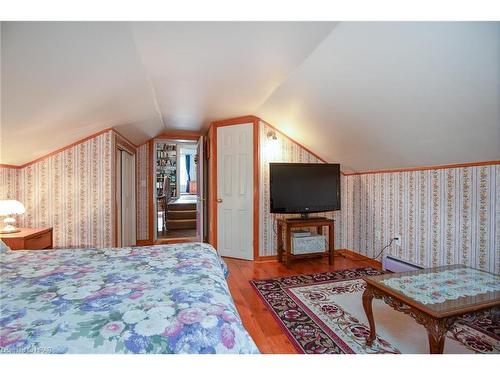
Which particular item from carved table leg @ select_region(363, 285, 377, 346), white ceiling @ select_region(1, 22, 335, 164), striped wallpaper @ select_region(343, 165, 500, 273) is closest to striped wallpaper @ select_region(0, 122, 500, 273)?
striped wallpaper @ select_region(343, 165, 500, 273)

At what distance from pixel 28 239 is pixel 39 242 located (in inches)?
8.7

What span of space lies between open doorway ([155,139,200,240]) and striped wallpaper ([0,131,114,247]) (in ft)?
5.62

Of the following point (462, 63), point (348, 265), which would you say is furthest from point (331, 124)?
point (348, 265)

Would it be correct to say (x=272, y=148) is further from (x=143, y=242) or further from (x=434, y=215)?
(x=143, y=242)

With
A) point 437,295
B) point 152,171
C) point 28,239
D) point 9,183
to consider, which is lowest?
point 437,295

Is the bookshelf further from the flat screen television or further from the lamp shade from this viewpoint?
the lamp shade

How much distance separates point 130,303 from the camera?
1.05 m

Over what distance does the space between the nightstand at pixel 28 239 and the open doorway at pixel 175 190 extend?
2.33m

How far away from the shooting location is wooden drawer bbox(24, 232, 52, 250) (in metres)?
2.43

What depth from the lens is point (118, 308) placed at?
1007 mm

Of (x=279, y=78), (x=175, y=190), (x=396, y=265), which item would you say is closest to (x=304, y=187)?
(x=396, y=265)

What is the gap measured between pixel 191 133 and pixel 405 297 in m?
4.55

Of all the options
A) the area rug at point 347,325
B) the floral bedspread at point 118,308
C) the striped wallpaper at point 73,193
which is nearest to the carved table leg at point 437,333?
the area rug at point 347,325

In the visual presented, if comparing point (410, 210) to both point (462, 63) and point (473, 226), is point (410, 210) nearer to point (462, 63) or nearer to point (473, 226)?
point (473, 226)
